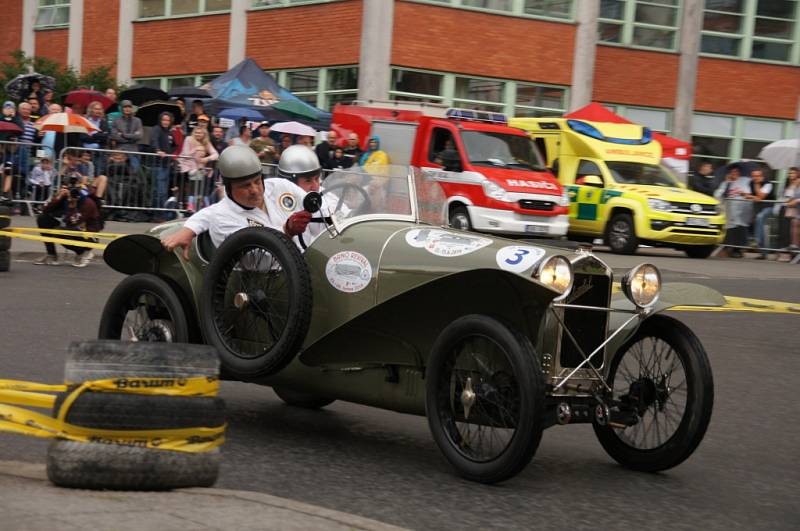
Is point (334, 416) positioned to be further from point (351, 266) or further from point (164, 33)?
point (164, 33)

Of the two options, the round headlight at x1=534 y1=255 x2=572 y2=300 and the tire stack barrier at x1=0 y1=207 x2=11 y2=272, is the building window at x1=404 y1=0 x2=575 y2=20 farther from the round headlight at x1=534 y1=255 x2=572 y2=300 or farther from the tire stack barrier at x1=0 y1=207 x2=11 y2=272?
the round headlight at x1=534 y1=255 x2=572 y2=300

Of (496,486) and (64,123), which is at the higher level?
(64,123)

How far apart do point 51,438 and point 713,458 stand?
373 cm

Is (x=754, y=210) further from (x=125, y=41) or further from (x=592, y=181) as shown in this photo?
(x=125, y=41)

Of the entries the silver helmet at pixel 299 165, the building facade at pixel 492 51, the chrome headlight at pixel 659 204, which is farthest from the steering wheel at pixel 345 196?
the building facade at pixel 492 51

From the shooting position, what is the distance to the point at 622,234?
23047 millimetres

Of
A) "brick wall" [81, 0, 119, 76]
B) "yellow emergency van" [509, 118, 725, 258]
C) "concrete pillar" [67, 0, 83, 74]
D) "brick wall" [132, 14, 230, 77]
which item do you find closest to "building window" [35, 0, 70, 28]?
"concrete pillar" [67, 0, 83, 74]

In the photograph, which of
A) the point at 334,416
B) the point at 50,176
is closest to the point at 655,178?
the point at 50,176

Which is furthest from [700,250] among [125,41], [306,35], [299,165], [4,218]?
[125,41]

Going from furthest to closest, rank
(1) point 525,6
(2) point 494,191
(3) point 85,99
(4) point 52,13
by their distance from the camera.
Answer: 1. (4) point 52,13
2. (1) point 525,6
3. (3) point 85,99
4. (2) point 494,191

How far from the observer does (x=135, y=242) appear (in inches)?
297

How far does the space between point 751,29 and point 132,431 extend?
113 feet

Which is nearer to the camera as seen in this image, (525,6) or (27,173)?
(27,173)

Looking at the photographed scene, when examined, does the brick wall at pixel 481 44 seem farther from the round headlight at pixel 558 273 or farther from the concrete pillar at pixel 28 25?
the round headlight at pixel 558 273
